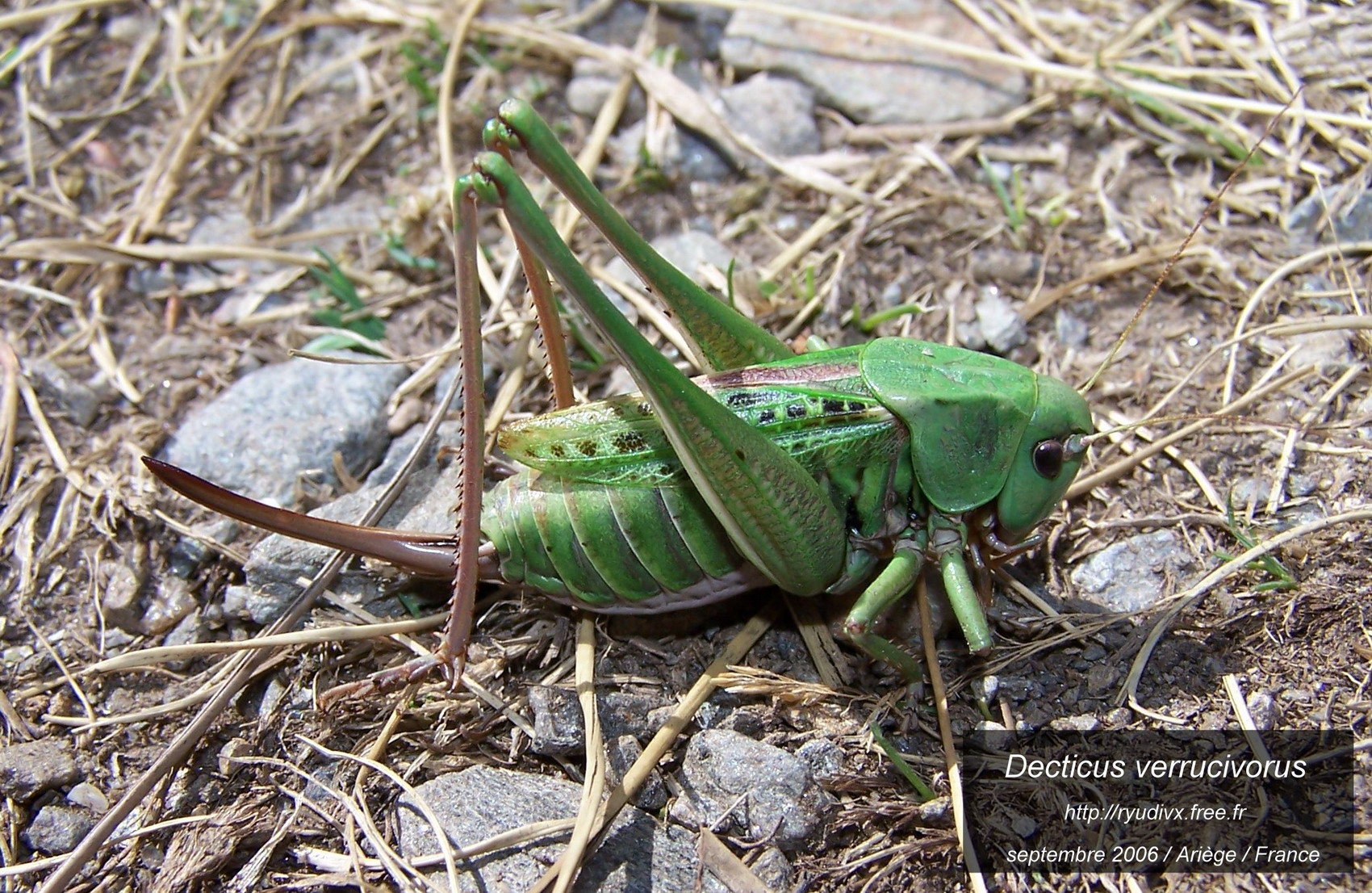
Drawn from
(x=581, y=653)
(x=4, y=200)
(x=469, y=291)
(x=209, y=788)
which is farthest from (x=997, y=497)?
(x=4, y=200)

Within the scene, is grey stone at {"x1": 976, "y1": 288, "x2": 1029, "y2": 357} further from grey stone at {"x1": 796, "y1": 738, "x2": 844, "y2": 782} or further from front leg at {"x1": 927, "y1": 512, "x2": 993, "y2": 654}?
grey stone at {"x1": 796, "y1": 738, "x2": 844, "y2": 782}

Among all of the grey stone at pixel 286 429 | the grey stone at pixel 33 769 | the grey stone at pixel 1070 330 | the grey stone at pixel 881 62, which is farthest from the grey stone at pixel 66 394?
the grey stone at pixel 1070 330

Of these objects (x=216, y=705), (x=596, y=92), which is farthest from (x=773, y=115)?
(x=216, y=705)

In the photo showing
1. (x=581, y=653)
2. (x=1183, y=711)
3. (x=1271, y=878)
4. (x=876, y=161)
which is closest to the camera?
(x=1271, y=878)

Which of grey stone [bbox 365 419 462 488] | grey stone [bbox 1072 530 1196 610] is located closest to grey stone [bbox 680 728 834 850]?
grey stone [bbox 1072 530 1196 610]

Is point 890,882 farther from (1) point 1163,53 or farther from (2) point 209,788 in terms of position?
(1) point 1163,53

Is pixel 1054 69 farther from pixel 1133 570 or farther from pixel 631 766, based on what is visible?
pixel 631 766
